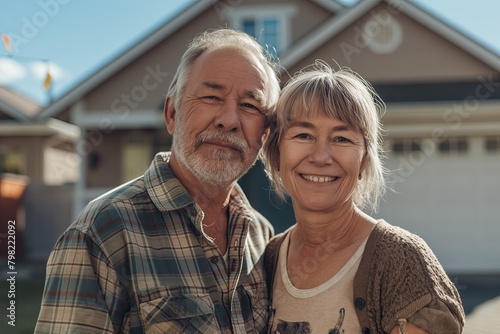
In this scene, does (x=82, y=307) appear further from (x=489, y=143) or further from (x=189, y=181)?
(x=489, y=143)

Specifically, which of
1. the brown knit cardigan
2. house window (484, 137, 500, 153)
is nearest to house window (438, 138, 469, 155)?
house window (484, 137, 500, 153)

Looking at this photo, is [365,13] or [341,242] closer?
[341,242]

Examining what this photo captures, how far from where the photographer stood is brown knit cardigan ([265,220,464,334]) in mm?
2055

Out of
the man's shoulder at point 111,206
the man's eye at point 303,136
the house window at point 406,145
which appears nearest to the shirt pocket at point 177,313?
the man's shoulder at point 111,206

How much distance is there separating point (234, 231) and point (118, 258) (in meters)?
0.64

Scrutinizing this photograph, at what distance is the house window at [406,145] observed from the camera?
435 inches

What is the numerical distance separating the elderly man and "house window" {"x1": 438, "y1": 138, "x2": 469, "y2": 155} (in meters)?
8.76

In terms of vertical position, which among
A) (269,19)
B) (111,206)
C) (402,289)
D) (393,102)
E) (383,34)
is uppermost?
(269,19)

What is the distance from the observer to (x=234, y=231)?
2619mm

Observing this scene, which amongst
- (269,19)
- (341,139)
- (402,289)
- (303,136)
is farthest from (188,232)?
(269,19)

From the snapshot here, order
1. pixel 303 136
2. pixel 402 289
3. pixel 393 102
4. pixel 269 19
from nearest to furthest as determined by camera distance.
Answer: pixel 402 289 < pixel 303 136 < pixel 393 102 < pixel 269 19

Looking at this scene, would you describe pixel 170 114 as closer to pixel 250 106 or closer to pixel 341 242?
pixel 250 106

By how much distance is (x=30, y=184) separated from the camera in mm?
14672

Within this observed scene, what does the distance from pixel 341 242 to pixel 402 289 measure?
0.45 metres
